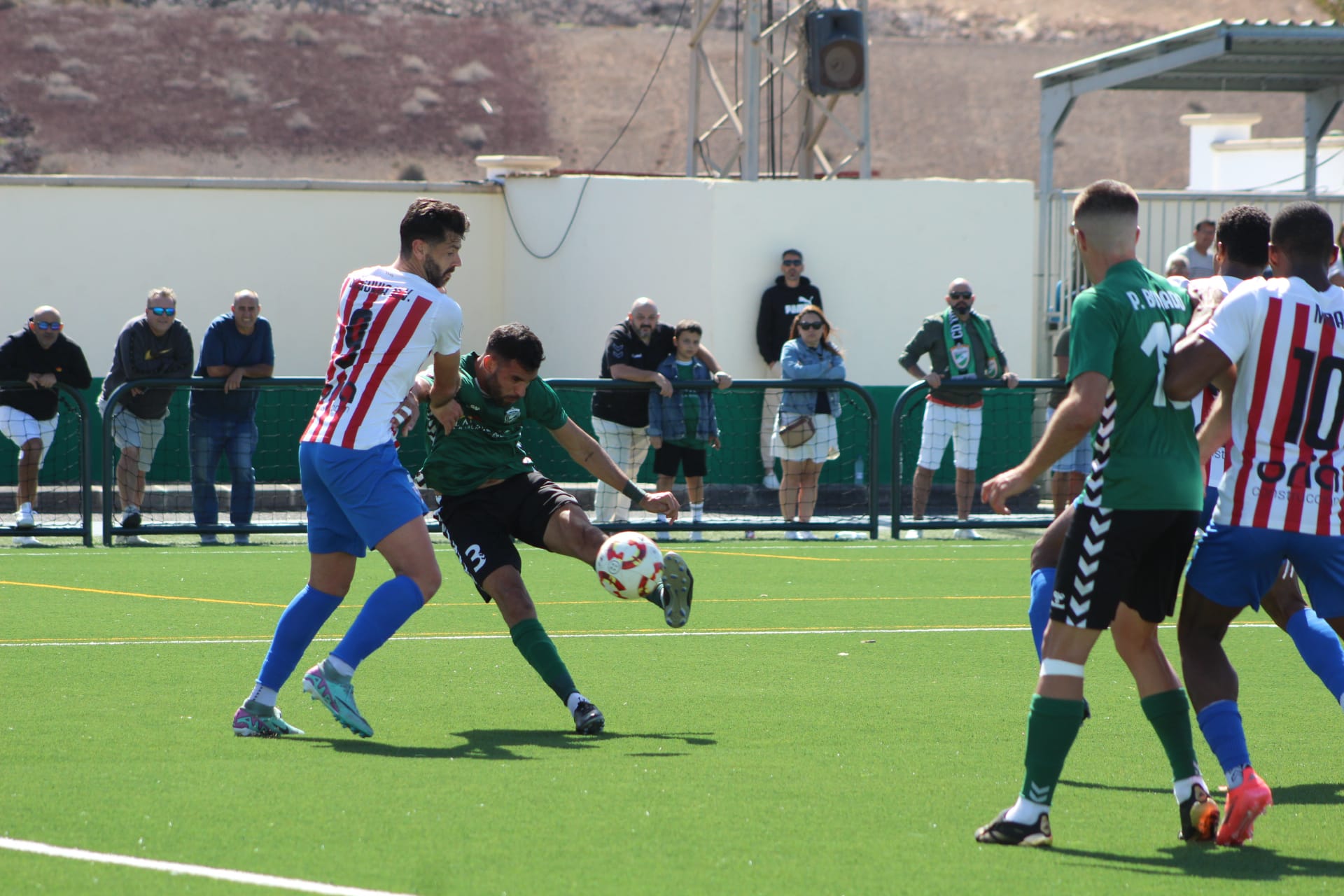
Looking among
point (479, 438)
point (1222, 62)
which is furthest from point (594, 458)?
point (1222, 62)

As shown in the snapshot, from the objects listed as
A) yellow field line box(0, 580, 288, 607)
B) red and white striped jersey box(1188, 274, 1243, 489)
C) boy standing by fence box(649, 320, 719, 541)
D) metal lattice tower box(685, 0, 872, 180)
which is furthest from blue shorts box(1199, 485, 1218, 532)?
metal lattice tower box(685, 0, 872, 180)

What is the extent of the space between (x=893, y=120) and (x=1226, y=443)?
135 ft

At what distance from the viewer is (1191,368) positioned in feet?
15.5

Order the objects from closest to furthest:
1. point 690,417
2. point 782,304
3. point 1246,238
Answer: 1. point 1246,238
2. point 690,417
3. point 782,304

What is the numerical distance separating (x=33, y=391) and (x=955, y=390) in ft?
24.5

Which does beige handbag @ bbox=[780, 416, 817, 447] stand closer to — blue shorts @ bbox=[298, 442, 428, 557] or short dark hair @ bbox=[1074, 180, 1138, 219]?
blue shorts @ bbox=[298, 442, 428, 557]

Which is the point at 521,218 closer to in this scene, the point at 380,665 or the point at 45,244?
the point at 45,244

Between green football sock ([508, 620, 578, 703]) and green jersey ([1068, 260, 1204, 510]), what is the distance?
2.49 meters

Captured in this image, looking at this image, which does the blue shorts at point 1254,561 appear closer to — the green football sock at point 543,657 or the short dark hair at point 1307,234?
the short dark hair at point 1307,234

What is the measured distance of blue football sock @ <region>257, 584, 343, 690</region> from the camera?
625 centimetres

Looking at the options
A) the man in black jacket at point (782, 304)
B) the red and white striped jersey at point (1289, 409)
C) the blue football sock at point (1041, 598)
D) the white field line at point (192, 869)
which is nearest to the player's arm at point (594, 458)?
the blue football sock at point (1041, 598)

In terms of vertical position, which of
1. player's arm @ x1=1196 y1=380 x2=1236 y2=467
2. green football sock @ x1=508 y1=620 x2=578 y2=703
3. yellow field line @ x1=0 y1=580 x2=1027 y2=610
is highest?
player's arm @ x1=1196 y1=380 x2=1236 y2=467

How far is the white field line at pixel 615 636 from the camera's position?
846 cm

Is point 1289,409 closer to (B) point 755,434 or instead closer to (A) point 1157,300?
(A) point 1157,300
